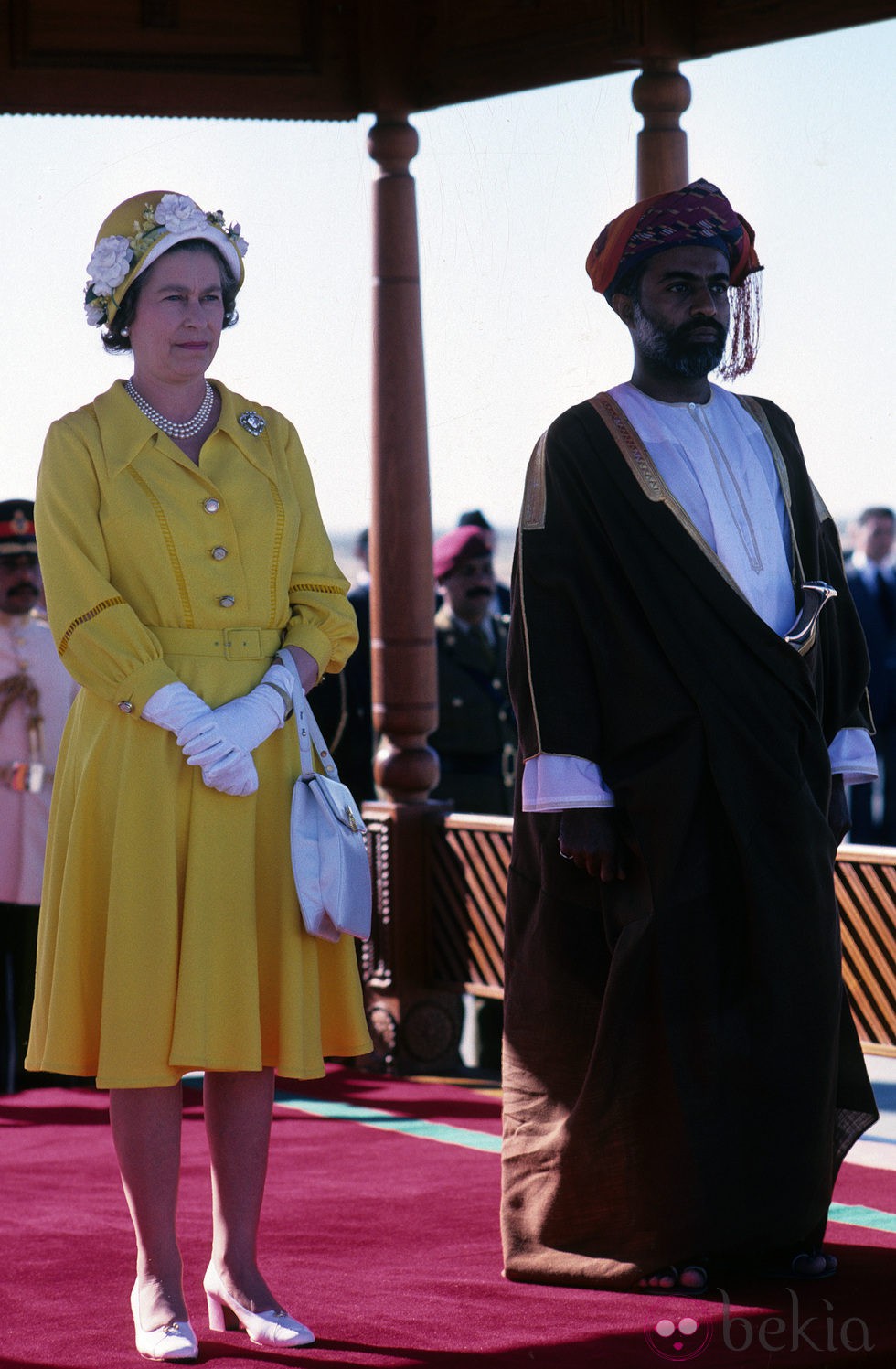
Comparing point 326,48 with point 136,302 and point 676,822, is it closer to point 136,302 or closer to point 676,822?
point 136,302

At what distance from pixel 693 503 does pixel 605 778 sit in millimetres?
542

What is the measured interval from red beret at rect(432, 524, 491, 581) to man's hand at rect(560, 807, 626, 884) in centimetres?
349

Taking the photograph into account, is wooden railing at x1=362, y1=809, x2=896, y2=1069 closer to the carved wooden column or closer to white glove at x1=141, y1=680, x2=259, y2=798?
the carved wooden column

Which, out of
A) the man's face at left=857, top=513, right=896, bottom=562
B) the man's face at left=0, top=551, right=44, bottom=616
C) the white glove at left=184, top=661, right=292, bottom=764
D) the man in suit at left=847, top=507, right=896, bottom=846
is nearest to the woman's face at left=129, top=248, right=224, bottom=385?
the white glove at left=184, top=661, right=292, bottom=764

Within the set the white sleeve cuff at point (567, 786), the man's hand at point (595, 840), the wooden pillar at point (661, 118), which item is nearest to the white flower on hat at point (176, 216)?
the white sleeve cuff at point (567, 786)

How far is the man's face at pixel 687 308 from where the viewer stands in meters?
3.71

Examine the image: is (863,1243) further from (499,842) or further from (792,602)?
(499,842)

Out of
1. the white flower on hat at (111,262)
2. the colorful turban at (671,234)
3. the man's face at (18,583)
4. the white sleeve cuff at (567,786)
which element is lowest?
the white sleeve cuff at (567,786)

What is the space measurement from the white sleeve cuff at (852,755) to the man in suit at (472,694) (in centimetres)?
308

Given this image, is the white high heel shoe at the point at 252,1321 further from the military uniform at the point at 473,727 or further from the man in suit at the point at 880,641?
the man in suit at the point at 880,641

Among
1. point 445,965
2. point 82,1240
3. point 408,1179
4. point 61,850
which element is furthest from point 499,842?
point 61,850

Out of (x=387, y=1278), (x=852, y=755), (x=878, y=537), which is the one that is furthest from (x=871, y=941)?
(x=878, y=537)

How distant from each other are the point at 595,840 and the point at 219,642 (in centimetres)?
80

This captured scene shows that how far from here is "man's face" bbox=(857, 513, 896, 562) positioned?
9.44m
